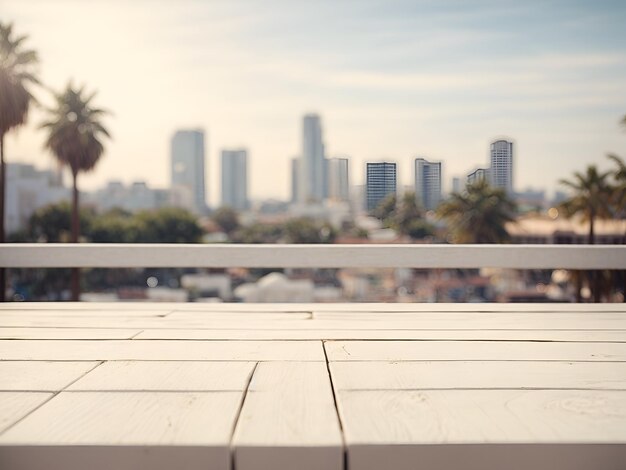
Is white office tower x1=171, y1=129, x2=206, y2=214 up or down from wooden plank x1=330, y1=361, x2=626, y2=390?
up

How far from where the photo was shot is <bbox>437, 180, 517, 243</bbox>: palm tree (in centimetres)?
2661

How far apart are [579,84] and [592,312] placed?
45.8m

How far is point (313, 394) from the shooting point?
111 cm

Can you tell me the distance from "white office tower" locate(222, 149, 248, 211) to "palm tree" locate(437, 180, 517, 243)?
7484 cm

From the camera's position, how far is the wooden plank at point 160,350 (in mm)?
1422

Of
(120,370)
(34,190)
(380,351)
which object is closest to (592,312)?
(380,351)

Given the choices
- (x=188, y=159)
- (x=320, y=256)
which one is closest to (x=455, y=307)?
(x=320, y=256)

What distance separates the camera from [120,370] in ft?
4.27

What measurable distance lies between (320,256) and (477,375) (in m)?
1.58

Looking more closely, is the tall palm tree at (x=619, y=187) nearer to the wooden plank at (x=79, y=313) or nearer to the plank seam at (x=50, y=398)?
the wooden plank at (x=79, y=313)

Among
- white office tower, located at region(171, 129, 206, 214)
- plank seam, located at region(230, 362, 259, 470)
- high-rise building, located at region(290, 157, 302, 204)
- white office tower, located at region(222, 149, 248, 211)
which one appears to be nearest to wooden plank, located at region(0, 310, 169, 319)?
plank seam, located at region(230, 362, 259, 470)

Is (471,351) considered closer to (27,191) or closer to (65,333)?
(65,333)

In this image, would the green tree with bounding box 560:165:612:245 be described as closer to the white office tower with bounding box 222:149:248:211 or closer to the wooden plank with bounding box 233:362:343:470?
the wooden plank with bounding box 233:362:343:470

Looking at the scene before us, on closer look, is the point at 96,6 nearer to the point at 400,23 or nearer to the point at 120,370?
A: the point at 120,370
